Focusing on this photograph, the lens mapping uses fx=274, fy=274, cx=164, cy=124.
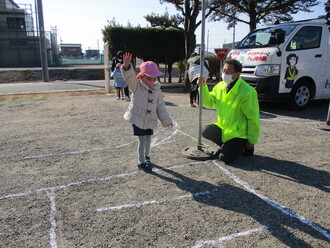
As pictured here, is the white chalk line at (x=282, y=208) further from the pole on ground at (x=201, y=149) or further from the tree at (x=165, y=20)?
the tree at (x=165, y=20)

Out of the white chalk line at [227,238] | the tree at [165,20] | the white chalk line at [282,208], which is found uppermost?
the tree at [165,20]

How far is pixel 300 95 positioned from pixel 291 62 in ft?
3.50

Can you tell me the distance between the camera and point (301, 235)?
8.07 feet

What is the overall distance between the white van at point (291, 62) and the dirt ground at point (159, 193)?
1.94 m

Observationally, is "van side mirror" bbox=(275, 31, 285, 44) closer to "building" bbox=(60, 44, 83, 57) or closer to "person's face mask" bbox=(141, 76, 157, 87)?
"person's face mask" bbox=(141, 76, 157, 87)

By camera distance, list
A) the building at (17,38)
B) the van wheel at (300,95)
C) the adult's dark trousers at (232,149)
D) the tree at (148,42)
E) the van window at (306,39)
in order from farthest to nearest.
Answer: the building at (17,38)
the tree at (148,42)
the van wheel at (300,95)
the van window at (306,39)
the adult's dark trousers at (232,149)

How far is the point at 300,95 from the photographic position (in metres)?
7.64

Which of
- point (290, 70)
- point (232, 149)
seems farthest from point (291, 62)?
point (232, 149)

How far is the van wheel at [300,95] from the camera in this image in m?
7.48

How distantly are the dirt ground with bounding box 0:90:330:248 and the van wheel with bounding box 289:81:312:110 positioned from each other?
2087 millimetres

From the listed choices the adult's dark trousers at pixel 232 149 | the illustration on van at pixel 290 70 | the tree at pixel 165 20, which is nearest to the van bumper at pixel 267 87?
the illustration on van at pixel 290 70

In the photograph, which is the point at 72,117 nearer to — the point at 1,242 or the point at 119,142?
the point at 119,142

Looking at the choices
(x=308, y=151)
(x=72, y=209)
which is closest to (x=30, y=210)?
(x=72, y=209)

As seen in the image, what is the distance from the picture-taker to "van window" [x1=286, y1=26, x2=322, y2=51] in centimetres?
722
